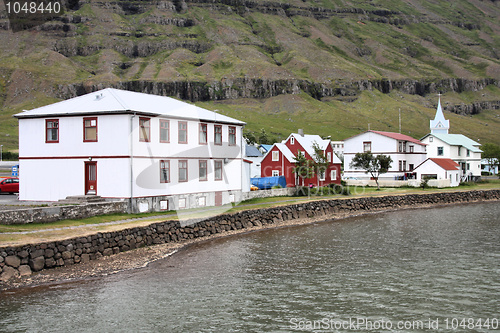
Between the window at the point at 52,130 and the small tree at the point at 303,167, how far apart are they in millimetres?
35853

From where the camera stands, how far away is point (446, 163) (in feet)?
274

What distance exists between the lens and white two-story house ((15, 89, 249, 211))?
3888cm

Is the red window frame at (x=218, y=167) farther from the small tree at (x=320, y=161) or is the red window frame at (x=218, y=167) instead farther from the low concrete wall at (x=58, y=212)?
the small tree at (x=320, y=161)

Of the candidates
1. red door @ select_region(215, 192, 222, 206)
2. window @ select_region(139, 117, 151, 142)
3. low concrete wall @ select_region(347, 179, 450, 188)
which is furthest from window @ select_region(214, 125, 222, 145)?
low concrete wall @ select_region(347, 179, 450, 188)

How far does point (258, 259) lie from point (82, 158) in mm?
17595

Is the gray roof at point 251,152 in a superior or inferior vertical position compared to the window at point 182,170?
superior

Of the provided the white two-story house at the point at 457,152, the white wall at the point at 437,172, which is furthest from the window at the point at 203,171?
the white two-story house at the point at 457,152

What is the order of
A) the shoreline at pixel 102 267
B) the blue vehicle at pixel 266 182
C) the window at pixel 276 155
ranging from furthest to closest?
the window at pixel 276 155 → the blue vehicle at pixel 266 182 → the shoreline at pixel 102 267

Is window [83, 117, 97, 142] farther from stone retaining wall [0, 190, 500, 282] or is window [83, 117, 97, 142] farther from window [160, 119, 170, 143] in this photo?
stone retaining wall [0, 190, 500, 282]

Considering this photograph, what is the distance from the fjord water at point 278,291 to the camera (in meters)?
20.4

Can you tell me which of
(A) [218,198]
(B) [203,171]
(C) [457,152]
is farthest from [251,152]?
(C) [457,152]

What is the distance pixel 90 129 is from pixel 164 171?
7098 mm

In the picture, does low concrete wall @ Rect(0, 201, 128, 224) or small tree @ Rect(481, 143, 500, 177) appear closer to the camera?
low concrete wall @ Rect(0, 201, 128, 224)

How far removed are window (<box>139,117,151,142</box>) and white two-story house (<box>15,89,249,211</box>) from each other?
8 cm
